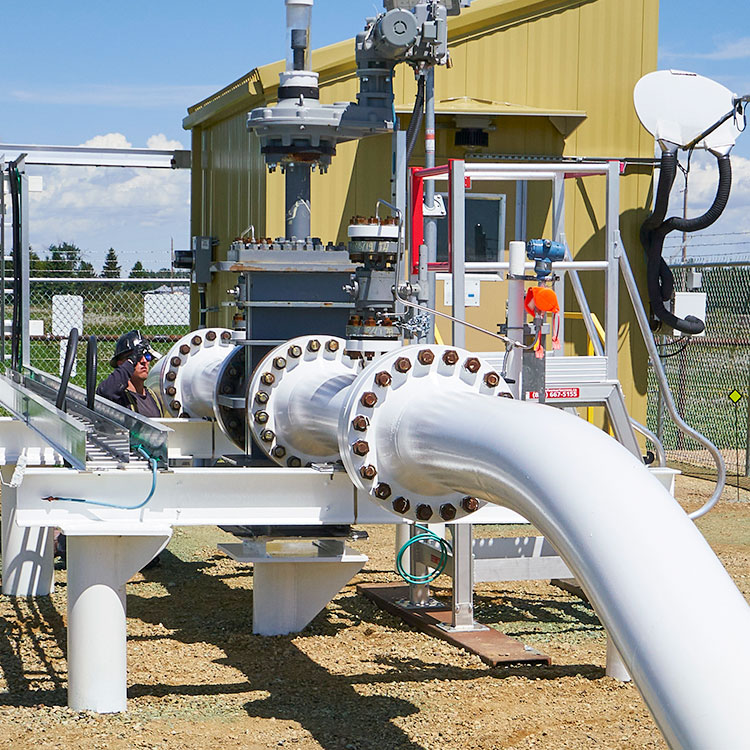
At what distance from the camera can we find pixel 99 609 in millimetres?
5141

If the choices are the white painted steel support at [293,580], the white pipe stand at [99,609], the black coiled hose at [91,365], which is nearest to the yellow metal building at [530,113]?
the black coiled hose at [91,365]

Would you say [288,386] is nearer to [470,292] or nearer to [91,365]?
[91,365]

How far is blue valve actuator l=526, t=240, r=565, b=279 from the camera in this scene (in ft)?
18.0

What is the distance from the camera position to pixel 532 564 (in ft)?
22.6

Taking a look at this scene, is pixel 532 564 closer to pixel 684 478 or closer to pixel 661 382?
pixel 661 382

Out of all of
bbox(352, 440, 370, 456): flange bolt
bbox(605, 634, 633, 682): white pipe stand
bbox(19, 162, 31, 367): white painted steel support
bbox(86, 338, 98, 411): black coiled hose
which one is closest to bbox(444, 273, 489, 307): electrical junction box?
bbox(19, 162, 31, 367): white painted steel support

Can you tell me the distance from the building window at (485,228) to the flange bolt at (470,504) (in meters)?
6.84

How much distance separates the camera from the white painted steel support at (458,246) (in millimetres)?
5863

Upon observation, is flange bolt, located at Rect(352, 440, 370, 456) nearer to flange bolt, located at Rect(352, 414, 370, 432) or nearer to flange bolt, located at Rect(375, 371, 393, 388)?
flange bolt, located at Rect(352, 414, 370, 432)

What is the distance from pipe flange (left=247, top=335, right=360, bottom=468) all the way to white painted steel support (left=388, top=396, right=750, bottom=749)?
1.99 metres

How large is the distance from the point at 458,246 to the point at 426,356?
119cm

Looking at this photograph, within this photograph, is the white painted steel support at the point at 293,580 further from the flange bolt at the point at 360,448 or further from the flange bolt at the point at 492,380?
the flange bolt at the point at 492,380

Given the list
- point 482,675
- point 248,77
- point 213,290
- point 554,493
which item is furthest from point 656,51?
point 554,493

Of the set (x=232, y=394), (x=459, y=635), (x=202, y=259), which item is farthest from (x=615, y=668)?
(x=202, y=259)
